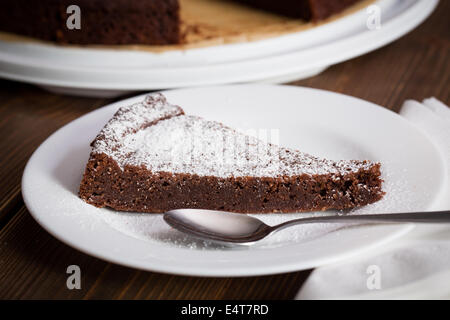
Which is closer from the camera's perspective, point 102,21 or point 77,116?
point 77,116

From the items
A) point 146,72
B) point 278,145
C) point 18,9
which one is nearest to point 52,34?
point 18,9

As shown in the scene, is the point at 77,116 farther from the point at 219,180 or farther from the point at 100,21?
the point at 219,180

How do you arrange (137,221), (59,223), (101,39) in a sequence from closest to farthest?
(59,223) → (137,221) → (101,39)

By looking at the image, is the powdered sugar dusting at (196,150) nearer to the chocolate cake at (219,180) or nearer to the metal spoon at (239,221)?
the chocolate cake at (219,180)

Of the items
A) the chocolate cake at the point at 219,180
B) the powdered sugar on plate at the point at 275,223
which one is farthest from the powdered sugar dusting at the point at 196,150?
the powdered sugar on plate at the point at 275,223

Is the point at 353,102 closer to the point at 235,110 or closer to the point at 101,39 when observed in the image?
the point at 235,110

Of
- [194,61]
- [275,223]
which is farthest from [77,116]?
[275,223]

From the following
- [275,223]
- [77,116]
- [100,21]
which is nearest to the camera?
[275,223]
